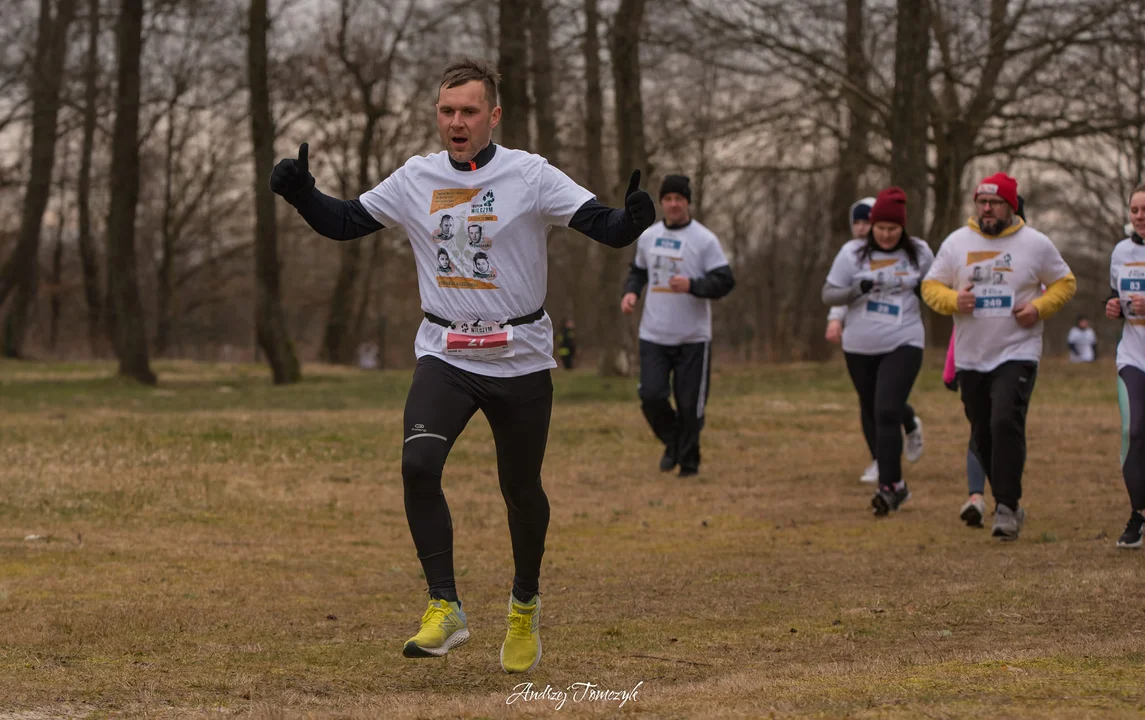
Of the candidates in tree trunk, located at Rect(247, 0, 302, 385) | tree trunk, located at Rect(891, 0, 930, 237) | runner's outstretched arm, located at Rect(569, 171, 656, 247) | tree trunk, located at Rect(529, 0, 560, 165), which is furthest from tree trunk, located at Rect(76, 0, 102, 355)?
runner's outstretched arm, located at Rect(569, 171, 656, 247)

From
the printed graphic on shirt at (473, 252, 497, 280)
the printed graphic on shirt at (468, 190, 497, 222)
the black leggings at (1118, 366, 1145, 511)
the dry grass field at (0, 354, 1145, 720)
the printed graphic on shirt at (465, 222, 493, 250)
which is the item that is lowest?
the dry grass field at (0, 354, 1145, 720)

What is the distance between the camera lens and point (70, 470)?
40.2 feet

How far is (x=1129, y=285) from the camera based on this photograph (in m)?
8.79

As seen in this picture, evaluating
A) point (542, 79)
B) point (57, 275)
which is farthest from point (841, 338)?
point (57, 275)

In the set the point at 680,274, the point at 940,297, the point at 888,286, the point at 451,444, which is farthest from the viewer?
the point at 680,274

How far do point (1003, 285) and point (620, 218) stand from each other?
4.56 metres

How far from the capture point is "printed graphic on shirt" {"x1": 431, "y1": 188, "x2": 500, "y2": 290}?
5703 millimetres

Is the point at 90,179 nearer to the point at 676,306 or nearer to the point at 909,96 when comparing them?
the point at 909,96

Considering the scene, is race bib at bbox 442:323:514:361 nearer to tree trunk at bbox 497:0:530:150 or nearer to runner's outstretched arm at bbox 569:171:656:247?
runner's outstretched arm at bbox 569:171:656:247

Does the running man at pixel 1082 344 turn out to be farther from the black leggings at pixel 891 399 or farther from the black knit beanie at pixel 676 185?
the black leggings at pixel 891 399

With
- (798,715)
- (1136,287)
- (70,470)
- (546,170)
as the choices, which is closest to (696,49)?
(70,470)

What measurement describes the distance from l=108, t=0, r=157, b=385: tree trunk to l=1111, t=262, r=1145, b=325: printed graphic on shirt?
20.4 m

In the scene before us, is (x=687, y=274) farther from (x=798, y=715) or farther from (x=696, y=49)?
(x=696, y=49)

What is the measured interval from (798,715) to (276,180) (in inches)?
103
